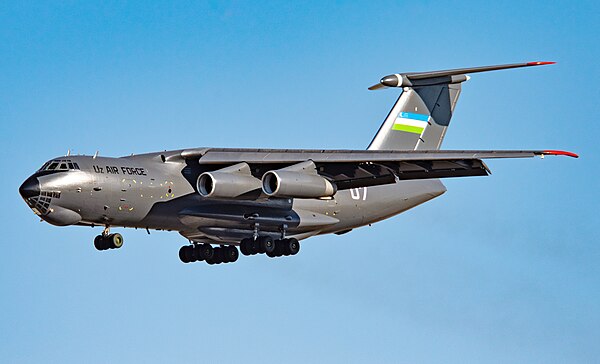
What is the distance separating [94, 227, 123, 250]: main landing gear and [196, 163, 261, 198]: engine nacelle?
1481 mm

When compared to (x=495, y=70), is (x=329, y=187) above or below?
below

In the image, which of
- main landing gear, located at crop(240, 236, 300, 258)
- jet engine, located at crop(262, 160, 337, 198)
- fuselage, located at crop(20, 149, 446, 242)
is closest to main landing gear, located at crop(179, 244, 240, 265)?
fuselage, located at crop(20, 149, 446, 242)

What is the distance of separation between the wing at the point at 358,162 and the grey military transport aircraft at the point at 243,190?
0.02 m

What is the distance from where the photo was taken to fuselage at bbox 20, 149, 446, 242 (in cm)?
1722

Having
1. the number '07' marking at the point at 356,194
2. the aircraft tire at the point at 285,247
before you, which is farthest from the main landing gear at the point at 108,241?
the number '07' marking at the point at 356,194

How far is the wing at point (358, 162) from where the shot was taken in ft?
58.1

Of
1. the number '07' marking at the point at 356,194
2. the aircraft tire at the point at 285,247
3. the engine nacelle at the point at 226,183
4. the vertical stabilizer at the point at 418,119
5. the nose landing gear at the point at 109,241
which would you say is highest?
the vertical stabilizer at the point at 418,119

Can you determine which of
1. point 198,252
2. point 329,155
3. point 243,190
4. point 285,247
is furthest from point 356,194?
point 198,252

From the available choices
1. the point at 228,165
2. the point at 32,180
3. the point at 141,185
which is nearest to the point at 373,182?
the point at 228,165

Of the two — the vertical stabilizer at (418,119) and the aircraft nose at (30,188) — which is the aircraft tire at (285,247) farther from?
the aircraft nose at (30,188)

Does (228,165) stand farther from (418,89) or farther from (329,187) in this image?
(418,89)

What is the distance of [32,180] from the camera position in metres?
17.2

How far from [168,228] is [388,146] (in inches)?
175

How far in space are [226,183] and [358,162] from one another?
77.8 inches
